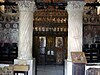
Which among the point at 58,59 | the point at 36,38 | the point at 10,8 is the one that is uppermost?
the point at 10,8

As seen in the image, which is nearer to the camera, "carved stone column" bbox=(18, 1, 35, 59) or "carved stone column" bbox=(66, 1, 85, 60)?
"carved stone column" bbox=(66, 1, 85, 60)

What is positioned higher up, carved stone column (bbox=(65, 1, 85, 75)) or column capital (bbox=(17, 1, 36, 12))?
column capital (bbox=(17, 1, 36, 12))

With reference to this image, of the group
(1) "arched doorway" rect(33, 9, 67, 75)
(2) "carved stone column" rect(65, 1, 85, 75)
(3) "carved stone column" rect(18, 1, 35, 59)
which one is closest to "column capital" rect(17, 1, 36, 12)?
(3) "carved stone column" rect(18, 1, 35, 59)

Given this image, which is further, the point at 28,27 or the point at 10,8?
the point at 10,8

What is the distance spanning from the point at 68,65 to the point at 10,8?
219 inches

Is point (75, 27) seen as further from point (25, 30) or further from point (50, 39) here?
point (50, 39)

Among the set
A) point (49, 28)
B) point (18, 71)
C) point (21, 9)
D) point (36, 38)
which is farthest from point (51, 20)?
point (18, 71)

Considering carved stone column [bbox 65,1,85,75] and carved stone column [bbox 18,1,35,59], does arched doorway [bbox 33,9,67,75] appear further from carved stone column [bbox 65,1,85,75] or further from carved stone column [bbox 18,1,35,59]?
carved stone column [bbox 65,1,85,75]

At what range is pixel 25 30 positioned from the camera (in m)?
10.0

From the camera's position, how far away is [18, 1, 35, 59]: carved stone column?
10.0 metres

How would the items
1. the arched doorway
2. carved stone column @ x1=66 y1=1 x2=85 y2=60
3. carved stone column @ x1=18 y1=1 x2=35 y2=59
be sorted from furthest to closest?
the arched doorway → carved stone column @ x1=18 y1=1 x2=35 y2=59 → carved stone column @ x1=66 y1=1 x2=85 y2=60

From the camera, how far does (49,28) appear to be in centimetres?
1644

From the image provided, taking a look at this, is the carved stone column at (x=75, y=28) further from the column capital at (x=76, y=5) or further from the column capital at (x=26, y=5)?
the column capital at (x=26, y=5)

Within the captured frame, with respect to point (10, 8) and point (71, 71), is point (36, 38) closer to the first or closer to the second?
point (10, 8)
